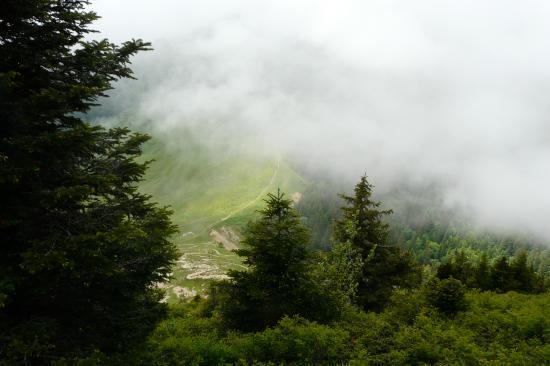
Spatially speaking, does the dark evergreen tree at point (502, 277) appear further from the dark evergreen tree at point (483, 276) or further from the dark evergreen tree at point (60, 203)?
the dark evergreen tree at point (60, 203)

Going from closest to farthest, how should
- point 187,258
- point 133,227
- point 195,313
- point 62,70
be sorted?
1. point 133,227
2. point 62,70
3. point 195,313
4. point 187,258

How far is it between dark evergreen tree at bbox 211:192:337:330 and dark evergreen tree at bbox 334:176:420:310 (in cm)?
1140

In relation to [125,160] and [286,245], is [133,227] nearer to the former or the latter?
[125,160]

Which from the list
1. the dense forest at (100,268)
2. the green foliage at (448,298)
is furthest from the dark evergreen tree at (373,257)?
the dense forest at (100,268)

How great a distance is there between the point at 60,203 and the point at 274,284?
11577 mm

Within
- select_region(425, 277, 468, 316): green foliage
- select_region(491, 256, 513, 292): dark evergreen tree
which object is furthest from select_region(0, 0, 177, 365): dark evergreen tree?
select_region(491, 256, 513, 292): dark evergreen tree

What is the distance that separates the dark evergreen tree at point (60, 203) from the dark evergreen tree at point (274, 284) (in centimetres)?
652

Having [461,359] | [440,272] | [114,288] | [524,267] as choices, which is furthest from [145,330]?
[524,267]

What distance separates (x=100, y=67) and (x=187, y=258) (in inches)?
7712

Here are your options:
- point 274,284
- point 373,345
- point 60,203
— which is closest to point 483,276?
point 274,284

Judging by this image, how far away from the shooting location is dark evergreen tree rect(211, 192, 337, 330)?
61.9 feet

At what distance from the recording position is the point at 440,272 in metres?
44.8

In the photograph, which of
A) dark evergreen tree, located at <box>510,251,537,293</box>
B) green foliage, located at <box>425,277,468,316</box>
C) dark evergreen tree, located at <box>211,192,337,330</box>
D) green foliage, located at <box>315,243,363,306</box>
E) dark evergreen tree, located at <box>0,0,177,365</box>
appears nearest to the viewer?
dark evergreen tree, located at <box>0,0,177,365</box>

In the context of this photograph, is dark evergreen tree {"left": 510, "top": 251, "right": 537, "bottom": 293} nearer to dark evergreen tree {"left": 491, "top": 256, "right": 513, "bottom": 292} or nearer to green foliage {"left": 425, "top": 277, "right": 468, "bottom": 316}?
dark evergreen tree {"left": 491, "top": 256, "right": 513, "bottom": 292}
